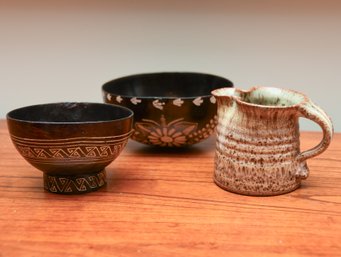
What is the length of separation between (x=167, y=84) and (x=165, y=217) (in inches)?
18.4

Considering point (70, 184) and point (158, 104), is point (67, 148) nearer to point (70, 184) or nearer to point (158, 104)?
point (70, 184)

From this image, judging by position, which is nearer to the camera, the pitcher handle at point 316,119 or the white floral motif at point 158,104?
the pitcher handle at point 316,119

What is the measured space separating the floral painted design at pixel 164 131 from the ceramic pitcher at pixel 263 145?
5.5 inches

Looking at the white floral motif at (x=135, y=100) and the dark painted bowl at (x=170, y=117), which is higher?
the white floral motif at (x=135, y=100)

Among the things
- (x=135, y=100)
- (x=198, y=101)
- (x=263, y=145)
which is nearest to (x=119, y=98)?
(x=135, y=100)

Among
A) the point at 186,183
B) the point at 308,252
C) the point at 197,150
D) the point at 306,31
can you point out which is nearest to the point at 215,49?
the point at 306,31

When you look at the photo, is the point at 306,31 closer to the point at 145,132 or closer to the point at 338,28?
the point at 338,28

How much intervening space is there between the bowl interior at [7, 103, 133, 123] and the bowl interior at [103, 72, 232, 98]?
209 mm

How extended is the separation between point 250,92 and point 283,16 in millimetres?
420

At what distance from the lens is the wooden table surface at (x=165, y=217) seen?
0.58 m

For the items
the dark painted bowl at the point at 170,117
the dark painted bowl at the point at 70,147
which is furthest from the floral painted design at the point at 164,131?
the dark painted bowl at the point at 70,147

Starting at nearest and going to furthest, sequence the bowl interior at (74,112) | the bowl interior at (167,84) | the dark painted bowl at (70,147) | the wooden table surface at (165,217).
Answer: the wooden table surface at (165,217)
the dark painted bowl at (70,147)
the bowl interior at (74,112)
the bowl interior at (167,84)

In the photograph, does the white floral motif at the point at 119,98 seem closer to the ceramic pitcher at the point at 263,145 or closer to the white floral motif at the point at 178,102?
the white floral motif at the point at 178,102

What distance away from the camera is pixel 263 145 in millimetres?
716
